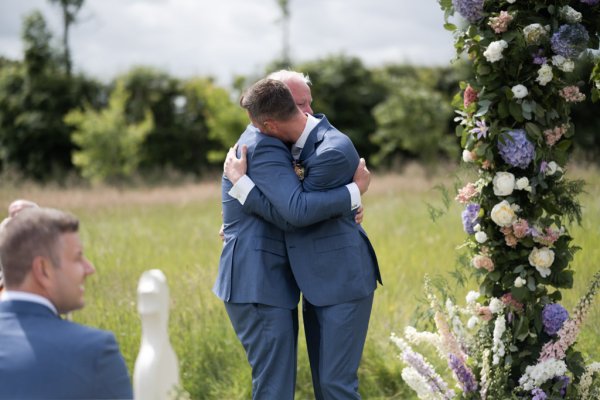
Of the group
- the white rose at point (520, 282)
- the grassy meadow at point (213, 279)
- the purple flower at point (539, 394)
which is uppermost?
the white rose at point (520, 282)

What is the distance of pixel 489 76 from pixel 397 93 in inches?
570

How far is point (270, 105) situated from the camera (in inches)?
135

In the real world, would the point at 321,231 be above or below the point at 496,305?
above

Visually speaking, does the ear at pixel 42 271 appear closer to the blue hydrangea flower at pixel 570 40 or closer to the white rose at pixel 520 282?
the white rose at pixel 520 282

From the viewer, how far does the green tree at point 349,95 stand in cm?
2052

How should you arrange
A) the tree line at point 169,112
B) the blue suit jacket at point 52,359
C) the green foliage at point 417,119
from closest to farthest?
the blue suit jacket at point 52,359 < the green foliage at point 417,119 < the tree line at point 169,112

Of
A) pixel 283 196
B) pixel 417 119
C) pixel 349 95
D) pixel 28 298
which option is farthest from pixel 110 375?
pixel 349 95

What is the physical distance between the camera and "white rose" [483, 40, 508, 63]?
359cm

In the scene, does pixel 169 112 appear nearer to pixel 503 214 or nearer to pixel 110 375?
pixel 503 214

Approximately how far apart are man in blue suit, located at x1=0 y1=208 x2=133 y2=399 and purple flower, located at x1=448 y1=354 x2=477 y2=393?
2.02 m

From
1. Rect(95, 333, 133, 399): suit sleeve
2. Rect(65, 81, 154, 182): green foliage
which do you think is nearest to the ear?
Rect(95, 333, 133, 399): suit sleeve

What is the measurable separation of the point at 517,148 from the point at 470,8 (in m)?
0.70

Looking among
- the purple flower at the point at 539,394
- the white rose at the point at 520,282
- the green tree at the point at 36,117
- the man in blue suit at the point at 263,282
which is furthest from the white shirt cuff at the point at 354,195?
the green tree at the point at 36,117

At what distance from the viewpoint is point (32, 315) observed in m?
2.26
